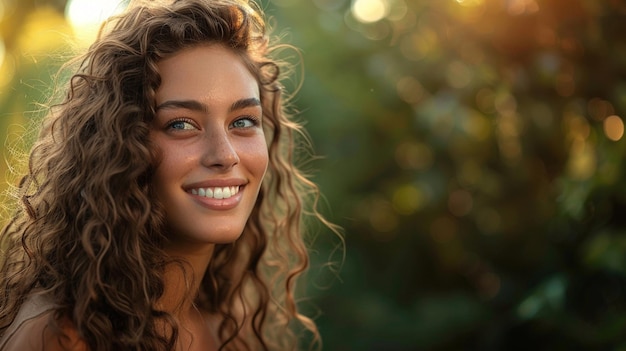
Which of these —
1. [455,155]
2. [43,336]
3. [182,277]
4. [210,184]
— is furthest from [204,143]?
[455,155]

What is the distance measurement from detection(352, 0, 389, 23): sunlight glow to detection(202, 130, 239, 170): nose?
3184 millimetres

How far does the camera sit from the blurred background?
13.2 feet

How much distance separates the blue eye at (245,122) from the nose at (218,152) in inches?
4.9

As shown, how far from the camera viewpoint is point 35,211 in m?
2.84

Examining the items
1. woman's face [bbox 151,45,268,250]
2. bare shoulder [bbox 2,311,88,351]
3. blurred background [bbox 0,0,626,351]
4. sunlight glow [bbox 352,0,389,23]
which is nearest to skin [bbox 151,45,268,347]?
woman's face [bbox 151,45,268,250]

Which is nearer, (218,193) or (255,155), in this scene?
(218,193)

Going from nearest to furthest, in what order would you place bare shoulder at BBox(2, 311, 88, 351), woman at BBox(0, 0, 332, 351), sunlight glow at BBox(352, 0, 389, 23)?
1. bare shoulder at BBox(2, 311, 88, 351)
2. woman at BBox(0, 0, 332, 351)
3. sunlight glow at BBox(352, 0, 389, 23)

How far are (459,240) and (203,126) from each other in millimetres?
3475

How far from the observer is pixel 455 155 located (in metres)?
5.57

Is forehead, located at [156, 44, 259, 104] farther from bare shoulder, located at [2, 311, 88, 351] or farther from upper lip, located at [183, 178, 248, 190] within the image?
bare shoulder, located at [2, 311, 88, 351]

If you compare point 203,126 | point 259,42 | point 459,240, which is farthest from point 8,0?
point 459,240

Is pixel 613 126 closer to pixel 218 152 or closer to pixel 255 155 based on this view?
pixel 255 155

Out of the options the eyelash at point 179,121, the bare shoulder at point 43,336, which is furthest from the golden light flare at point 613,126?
the bare shoulder at point 43,336

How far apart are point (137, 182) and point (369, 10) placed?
3346 mm
